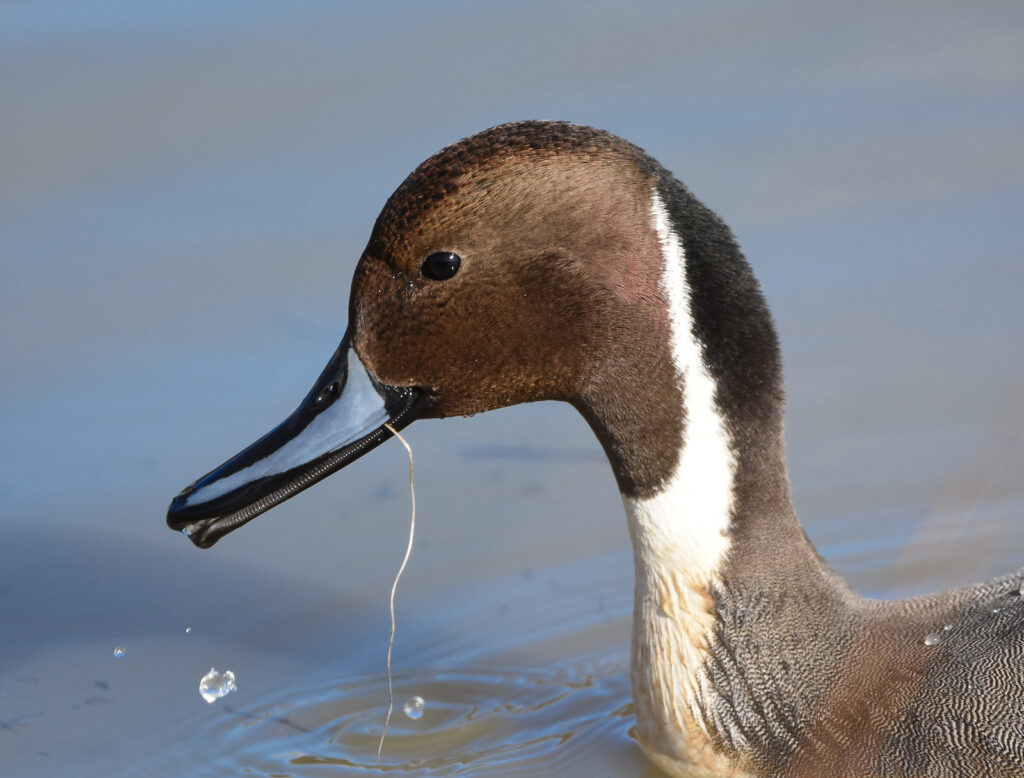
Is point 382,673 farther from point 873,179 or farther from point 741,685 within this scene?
point 873,179

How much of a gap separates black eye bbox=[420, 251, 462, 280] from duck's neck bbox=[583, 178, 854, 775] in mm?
377

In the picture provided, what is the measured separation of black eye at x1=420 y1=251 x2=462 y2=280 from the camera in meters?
3.20

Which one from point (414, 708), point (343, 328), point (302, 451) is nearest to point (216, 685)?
point (414, 708)

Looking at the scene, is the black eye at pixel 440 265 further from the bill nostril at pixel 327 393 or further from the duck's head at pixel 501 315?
the bill nostril at pixel 327 393

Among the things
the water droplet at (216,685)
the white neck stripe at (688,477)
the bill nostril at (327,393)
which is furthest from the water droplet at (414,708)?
the bill nostril at (327,393)

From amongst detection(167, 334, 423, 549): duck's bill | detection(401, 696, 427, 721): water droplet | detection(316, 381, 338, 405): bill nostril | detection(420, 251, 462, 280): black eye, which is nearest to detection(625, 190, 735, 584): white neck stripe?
detection(420, 251, 462, 280): black eye

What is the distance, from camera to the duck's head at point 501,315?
3156mm

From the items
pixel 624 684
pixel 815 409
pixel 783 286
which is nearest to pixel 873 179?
pixel 783 286

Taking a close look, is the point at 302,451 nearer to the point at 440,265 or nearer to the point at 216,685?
the point at 440,265

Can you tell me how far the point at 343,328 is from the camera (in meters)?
5.25

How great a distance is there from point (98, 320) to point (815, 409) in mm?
2308

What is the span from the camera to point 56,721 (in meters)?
4.17

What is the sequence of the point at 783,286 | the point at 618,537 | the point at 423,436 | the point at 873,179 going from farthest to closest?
the point at 873,179, the point at 783,286, the point at 423,436, the point at 618,537

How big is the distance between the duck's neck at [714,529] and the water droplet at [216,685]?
121 centimetres
